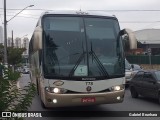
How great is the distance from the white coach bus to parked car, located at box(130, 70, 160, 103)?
424cm

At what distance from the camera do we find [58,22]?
37.3 ft

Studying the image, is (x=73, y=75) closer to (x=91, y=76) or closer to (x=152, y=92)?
(x=91, y=76)

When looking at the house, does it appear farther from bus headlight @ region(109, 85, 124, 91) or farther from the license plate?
the license plate

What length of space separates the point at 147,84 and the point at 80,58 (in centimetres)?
594

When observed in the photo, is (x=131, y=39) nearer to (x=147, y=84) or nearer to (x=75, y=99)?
(x=75, y=99)

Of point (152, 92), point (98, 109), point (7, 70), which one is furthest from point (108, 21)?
point (7, 70)

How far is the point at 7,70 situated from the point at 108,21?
652cm

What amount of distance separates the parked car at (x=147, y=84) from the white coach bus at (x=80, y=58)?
4.24 meters

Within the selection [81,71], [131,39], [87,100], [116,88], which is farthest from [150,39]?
[87,100]

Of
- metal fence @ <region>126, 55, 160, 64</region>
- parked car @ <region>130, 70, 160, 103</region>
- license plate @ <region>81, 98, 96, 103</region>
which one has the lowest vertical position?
metal fence @ <region>126, 55, 160, 64</region>

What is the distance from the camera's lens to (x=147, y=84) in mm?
15953

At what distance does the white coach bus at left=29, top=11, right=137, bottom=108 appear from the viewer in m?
10.6

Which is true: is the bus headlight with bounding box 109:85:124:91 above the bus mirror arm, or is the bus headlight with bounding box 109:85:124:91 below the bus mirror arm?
below

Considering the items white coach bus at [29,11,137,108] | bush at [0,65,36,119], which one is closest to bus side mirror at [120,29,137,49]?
white coach bus at [29,11,137,108]
